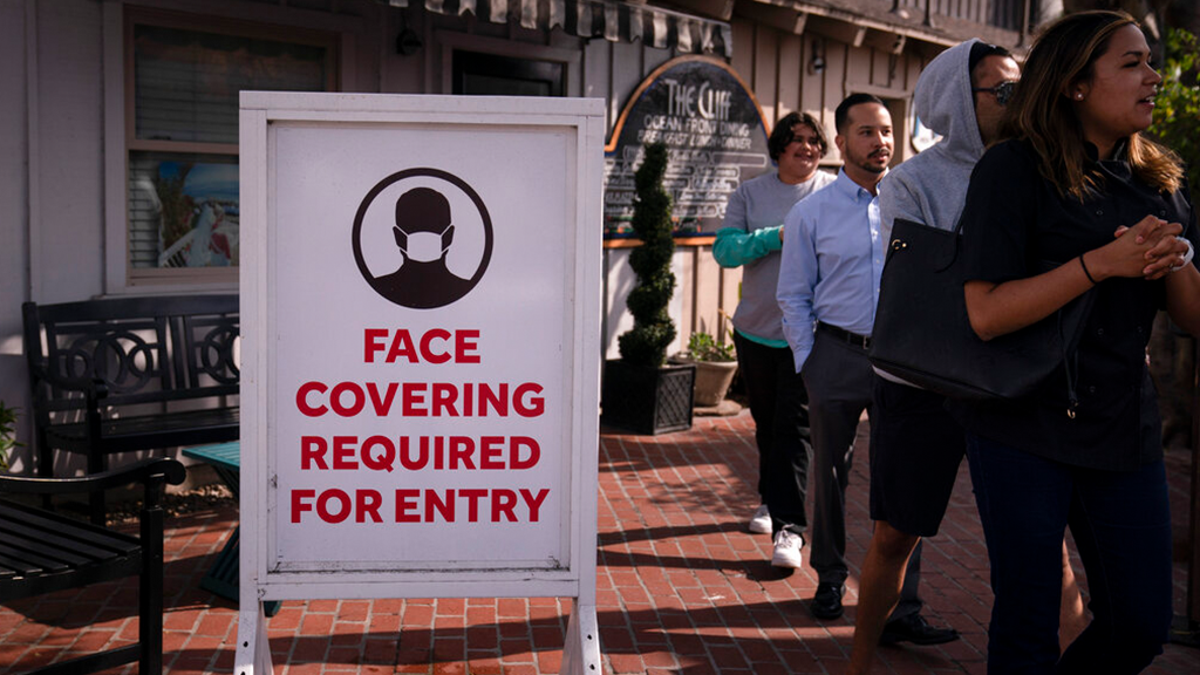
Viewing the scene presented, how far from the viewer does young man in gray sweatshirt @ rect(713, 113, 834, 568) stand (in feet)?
17.8

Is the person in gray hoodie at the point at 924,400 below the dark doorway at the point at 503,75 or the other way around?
below

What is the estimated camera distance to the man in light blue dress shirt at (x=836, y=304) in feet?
15.2

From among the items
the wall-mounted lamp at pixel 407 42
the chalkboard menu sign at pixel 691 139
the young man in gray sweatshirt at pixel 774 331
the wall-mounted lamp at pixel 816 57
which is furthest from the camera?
the wall-mounted lamp at pixel 816 57

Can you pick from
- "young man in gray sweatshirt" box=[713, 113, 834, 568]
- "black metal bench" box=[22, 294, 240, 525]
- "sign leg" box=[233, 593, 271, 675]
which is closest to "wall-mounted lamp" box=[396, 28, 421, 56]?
"black metal bench" box=[22, 294, 240, 525]

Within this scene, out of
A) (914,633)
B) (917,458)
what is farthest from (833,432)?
(917,458)

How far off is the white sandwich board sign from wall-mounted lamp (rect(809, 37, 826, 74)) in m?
8.27

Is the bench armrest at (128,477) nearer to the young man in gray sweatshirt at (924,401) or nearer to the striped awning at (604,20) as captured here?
the young man in gray sweatshirt at (924,401)

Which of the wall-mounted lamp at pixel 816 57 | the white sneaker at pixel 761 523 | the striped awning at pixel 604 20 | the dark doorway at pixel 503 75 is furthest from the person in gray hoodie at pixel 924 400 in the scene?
the wall-mounted lamp at pixel 816 57

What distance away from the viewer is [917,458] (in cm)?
361

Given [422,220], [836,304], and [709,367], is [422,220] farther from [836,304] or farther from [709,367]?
[709,367]

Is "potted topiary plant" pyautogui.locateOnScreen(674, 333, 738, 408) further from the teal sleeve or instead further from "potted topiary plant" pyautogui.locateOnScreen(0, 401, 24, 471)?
"potted topiary plant" pyautogui.locateOnScreen(0, 401, 24, 471)

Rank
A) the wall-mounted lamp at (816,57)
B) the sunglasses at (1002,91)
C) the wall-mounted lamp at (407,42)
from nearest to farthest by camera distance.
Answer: the sunglasses at (1002,91) < the wall-mounted lamp at (407,42) < the wall-mounted lamp at (816,57)

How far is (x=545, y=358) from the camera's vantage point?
3.02 m

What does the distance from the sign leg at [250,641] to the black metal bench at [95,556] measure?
24.3 inches
